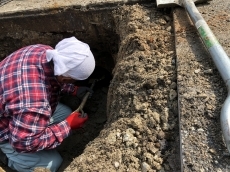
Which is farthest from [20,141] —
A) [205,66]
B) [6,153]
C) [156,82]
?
[205,66]

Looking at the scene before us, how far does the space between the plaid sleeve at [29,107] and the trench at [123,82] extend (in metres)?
0.37

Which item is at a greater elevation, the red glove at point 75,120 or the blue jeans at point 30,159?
the red glove at point 75,120

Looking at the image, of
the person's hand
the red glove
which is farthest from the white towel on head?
the person's hand

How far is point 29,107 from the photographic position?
206 cm

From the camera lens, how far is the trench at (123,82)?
1.69 m

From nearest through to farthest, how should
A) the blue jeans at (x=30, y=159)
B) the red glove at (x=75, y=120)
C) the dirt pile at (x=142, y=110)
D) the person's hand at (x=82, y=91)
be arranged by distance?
the dirt pile at (x=142, y=110) → the blue jeans at (x=30, y=159) → the red glove at (x=75, y=120) → the person's hand at (x=82, y=91)

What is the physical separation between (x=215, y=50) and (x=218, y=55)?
6 centimetres

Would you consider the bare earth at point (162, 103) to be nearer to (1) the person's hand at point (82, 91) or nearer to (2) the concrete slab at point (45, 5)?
(2) the concrete slab at point (45, 5)

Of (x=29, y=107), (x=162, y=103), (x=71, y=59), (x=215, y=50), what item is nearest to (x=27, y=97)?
(x=29, y=107)

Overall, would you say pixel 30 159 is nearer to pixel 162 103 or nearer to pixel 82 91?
pixel 82 91

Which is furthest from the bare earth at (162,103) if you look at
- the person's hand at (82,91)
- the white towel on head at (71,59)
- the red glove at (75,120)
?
the person's hand at (82,91)

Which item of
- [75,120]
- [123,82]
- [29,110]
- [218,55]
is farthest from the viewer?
[75,120]

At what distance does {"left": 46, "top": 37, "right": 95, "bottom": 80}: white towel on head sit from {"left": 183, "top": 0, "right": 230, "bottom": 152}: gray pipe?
0.85 meters

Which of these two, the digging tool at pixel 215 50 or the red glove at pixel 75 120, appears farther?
the red glove at pixel 75 120
